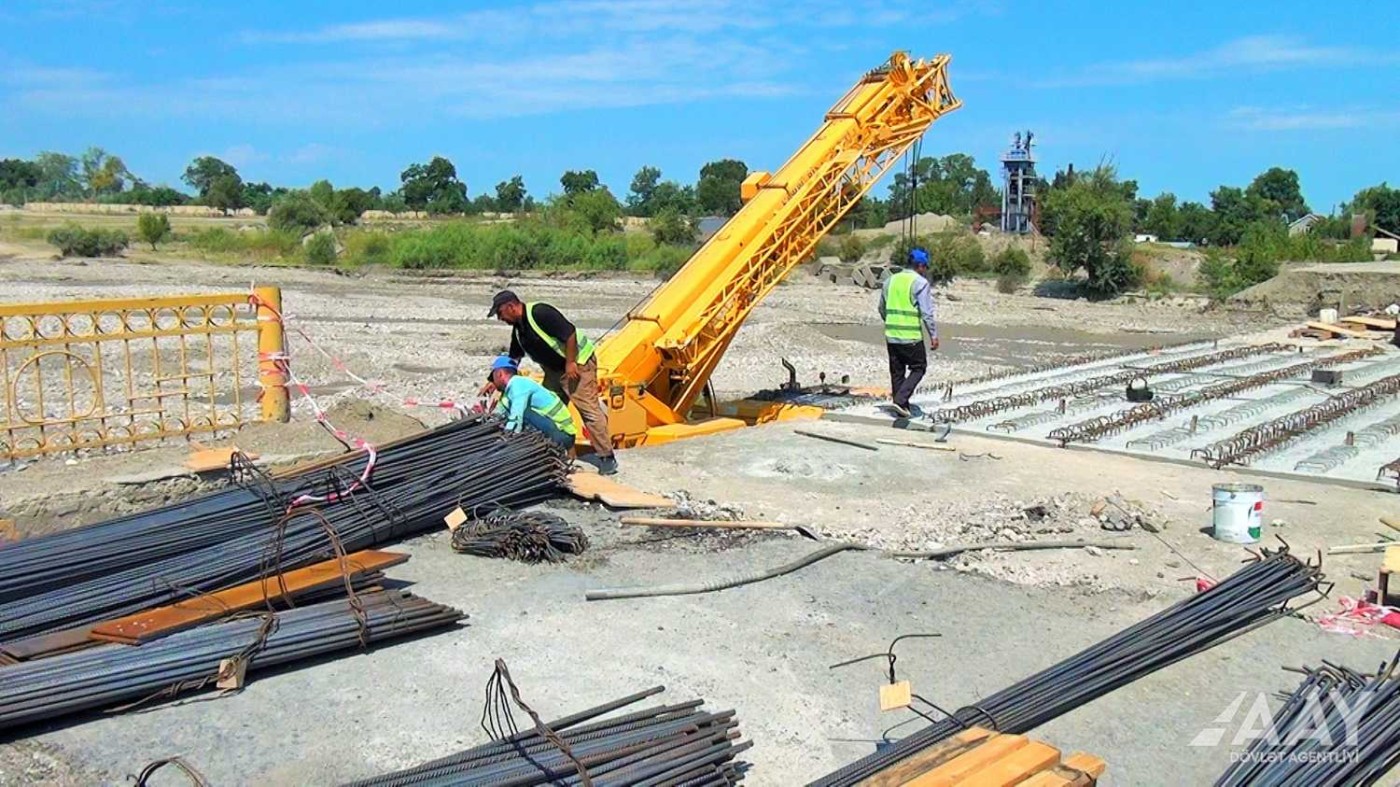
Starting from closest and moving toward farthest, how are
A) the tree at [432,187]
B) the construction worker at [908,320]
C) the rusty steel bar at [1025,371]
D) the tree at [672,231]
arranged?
the construction worker at [908,320] → the rusty steel bar at [1025,371] → the tree at [672,231] → the tree at [432,187]

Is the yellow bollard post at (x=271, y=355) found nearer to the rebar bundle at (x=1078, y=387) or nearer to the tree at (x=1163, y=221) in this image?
the rebar bundle at (x=1078, y=387)

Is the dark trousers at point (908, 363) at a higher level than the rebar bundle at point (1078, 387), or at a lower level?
higher

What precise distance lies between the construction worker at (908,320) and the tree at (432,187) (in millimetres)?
87620

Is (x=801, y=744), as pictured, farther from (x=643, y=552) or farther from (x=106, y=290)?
(x=106, y=290)

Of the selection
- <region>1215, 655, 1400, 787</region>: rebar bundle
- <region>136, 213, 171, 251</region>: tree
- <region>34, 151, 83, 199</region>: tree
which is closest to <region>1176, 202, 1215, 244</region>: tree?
<region>136, 213, 171, 251</region>: tree

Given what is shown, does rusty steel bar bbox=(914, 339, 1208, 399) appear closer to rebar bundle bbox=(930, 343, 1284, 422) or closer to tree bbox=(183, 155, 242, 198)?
rebar bundle bbox=(930, 343, 1284, 422)

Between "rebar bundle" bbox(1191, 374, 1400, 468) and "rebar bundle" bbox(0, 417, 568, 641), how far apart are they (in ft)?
17.8

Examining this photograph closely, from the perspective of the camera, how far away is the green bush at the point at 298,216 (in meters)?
61.9

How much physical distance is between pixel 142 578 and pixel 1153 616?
5.17 metres

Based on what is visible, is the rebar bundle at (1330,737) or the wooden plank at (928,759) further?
the rebar bundle at (1330,737)

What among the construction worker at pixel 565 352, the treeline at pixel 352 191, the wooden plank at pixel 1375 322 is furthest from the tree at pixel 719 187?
the construction worker at pixel 565 352

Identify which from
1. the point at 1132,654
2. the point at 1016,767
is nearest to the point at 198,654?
the point at 1016,767

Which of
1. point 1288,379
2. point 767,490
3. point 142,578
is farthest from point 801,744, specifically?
point 1288,379

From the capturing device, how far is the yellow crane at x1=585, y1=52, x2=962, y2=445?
10.4 metres
